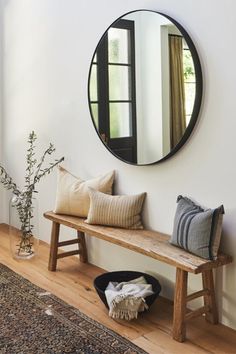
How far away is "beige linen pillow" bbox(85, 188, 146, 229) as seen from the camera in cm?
289

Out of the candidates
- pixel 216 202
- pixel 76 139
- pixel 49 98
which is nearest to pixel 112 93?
pixel 76 139

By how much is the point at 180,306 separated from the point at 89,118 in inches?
63.2

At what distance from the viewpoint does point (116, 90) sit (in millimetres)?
3062

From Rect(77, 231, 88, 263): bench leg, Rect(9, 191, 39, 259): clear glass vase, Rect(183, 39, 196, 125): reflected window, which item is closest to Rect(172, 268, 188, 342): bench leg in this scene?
Rect(183, 39, 196, 125): reflected window

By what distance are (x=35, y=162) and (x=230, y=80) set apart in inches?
86.1

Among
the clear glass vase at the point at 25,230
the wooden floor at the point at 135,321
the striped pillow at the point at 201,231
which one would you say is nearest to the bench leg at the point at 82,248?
the wooden floor at the point at 135,321

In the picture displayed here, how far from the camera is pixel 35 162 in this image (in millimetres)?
4031

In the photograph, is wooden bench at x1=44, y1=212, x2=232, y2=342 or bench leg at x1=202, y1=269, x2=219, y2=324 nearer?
wooden bench at x1=44, y1=212, x2=232, y2=342

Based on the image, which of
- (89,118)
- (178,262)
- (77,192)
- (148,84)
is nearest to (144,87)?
(148,84)

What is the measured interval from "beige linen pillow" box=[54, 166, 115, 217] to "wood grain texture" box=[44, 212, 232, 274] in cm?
7

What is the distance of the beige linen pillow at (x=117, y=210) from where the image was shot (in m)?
2.89

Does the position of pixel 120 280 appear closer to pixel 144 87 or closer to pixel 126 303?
pixel 126 303

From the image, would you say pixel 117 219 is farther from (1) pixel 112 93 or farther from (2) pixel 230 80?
(2) pixel 230 80

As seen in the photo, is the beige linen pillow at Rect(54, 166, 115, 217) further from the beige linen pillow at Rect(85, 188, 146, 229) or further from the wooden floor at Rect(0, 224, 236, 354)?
the wooden floor at Rect(0, 224, 236, 354)
